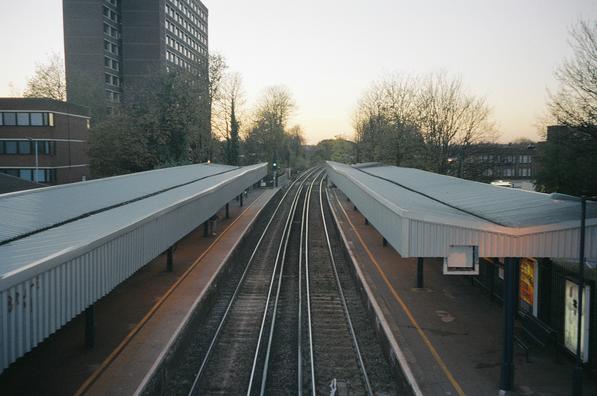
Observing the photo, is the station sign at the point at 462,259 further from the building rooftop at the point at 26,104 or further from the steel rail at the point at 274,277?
the building rooftop at the point at 26,104

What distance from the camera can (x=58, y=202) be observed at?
18.6 m

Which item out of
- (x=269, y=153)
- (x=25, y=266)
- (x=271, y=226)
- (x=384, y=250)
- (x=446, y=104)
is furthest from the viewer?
(x=269, y=153)

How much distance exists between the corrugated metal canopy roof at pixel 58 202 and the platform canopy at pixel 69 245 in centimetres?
2

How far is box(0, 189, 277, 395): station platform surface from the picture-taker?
11789mm

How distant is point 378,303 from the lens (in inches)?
712

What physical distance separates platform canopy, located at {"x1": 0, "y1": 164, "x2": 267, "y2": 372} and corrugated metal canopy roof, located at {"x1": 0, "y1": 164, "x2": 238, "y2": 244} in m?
0.02

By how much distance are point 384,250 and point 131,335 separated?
16511 millimetres

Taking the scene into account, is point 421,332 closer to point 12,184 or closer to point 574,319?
point 574,319

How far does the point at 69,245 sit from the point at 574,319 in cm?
1169

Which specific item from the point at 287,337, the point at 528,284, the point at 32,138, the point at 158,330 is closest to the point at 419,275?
the point at 528,284

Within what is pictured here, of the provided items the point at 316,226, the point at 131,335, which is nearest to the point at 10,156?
the point at 316,226

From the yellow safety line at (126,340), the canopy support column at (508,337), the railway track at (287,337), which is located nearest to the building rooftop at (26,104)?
the railway track at (287,337)

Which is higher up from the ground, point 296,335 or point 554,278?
point 554,278

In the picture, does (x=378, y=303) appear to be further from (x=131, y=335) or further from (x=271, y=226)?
(x=271, y=226)
